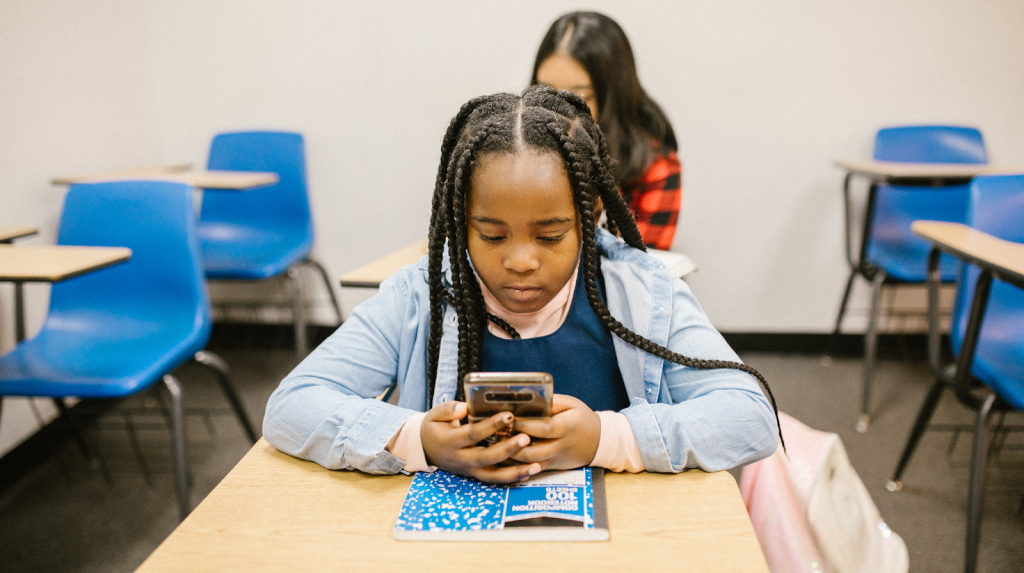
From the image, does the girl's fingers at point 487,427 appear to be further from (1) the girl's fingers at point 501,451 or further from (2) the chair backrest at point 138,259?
(2) the chair backrest at point 138,259

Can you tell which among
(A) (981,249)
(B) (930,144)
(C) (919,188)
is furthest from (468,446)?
(B) (930,144)

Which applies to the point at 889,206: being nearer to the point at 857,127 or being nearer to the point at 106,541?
the point at 857,127

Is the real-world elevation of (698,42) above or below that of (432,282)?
above

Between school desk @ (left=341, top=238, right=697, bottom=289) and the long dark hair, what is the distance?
442 millimetres

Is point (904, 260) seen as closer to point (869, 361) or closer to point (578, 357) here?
point (869, 361)

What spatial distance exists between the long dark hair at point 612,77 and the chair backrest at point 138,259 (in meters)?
1.17

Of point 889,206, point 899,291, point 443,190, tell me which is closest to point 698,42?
point 889,206

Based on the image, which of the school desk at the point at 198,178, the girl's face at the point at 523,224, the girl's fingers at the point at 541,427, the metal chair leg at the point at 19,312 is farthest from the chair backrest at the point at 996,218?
the metal chair leg at the point at 19,312

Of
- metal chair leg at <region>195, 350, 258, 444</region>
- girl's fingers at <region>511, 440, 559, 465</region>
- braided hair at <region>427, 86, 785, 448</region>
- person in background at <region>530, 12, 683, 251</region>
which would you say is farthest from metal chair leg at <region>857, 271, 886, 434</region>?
metal chair leg at <region>195, 350, 258, 444</region>

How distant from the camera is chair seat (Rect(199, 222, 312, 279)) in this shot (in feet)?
8.10

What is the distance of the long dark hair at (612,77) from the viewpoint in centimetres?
188

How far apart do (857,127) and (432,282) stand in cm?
257

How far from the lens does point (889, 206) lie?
8.87ft

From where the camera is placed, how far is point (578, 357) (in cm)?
94
